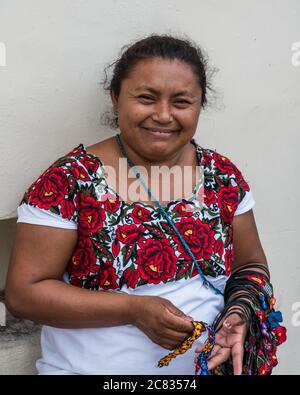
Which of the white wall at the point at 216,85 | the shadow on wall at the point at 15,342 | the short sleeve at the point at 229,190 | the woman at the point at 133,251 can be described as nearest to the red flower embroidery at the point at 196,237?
the woman at the point at 133,251

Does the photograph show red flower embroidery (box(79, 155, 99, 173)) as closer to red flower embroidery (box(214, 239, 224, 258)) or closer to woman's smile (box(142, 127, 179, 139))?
woman's smile (box(142, 127, 179, 139))

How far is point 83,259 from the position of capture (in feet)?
6.43

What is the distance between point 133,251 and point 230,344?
1.31 feet

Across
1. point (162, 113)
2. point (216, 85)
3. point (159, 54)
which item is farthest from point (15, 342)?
point (216, 85)

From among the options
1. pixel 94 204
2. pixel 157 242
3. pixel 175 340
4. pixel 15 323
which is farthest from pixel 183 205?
pixel 15 323

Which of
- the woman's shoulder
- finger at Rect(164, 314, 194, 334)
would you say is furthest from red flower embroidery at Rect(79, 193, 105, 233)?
the woman's shoulder

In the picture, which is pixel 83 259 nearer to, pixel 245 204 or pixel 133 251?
pixel 133 251

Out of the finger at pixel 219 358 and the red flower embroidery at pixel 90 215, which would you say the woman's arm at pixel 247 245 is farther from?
the red flower embroidery at pixel 90 215

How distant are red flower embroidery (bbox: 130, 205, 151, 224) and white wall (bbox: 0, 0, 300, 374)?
46cm

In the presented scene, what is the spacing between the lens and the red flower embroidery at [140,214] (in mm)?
1984

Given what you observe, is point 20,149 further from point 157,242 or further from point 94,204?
point 157,242

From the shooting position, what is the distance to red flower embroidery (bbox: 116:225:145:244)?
1957 mm

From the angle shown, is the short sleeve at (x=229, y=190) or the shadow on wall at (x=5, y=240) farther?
the shadow on wall at (x=5, y=240)

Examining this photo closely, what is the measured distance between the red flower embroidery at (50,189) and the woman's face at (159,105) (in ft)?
0.85
